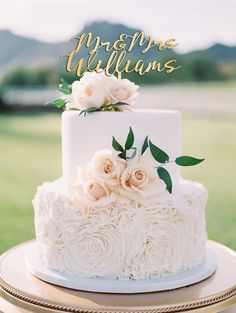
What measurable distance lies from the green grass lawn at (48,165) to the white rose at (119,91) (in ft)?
10.9

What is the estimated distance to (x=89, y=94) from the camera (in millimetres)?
2406

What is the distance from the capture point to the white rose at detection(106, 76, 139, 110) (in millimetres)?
2412

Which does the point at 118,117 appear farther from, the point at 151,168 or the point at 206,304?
the point at 206,304

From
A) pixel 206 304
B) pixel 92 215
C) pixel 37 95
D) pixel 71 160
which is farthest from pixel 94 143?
pixel 37 95

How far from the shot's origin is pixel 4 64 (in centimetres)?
1383

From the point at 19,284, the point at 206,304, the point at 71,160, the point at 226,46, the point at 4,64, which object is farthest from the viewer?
the point at 4,64

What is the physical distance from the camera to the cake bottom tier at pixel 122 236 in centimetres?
229

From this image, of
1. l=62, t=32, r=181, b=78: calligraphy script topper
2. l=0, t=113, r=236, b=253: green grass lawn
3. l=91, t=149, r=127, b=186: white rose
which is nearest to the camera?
l=91, t=149, r=127, b=186: white rose

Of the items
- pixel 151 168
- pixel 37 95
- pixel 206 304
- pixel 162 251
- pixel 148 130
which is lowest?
pixel 206 304

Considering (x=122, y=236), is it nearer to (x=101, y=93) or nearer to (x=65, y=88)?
(x=101, y=93)

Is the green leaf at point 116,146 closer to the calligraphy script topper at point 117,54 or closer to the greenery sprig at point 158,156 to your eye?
the greenery sprig at point 158,156

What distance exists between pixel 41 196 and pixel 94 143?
0.38 meters

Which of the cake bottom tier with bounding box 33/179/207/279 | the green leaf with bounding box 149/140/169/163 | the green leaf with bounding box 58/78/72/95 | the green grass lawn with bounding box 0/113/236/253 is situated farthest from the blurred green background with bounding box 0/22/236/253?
the green leaf with bounding box 149/140/169/163

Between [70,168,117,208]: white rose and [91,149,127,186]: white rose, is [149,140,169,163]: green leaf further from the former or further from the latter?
[70,168,117,208]: white rose
